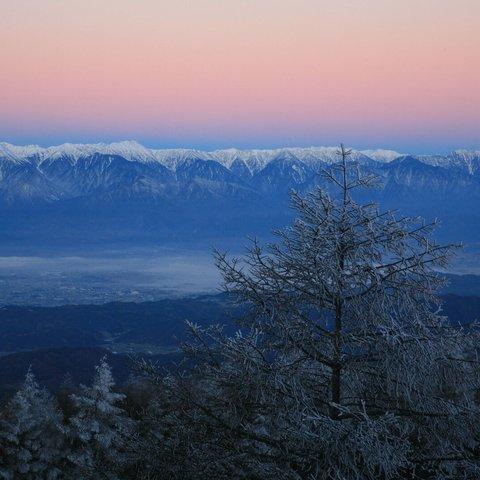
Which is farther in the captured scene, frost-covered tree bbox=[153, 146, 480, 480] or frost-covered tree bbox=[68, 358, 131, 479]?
frost-covered tree bbox=[68, 358, 131, 479]

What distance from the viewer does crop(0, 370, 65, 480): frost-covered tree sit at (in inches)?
805

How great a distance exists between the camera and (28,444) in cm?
2067

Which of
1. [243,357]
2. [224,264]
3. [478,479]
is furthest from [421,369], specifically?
[224,264]

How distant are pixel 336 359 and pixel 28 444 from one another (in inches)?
602

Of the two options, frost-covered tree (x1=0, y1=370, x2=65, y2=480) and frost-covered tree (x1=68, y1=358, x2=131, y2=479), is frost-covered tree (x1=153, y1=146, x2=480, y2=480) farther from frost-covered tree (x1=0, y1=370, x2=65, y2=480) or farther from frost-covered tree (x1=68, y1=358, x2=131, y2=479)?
frost-covered tree (x1=0, y1=370, x2=65, y2=480)

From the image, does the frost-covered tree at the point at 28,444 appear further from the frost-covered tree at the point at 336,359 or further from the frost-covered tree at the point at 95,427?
the frost-covered tree at the point at 336,359

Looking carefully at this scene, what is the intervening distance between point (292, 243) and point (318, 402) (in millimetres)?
2515

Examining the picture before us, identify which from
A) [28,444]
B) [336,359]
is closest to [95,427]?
[28,444]

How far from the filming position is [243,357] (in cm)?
895

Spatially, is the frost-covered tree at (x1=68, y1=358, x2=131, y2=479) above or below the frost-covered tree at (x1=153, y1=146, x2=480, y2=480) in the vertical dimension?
below

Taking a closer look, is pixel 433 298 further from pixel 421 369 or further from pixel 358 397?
pixel 358 397

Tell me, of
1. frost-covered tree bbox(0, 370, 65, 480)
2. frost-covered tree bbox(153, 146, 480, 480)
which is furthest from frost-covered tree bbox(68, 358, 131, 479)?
frost-covered tree bbox(153, 146, 480, 480)

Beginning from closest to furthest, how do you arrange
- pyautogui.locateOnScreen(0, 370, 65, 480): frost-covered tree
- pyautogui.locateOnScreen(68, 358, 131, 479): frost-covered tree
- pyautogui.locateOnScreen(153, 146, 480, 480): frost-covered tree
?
pyautogui.locateOnScreen(153, 146, 480, 480): frost-covered tree, pyautogui.locateOnScreen(0, 370, 65, 480): frost-covered tree, pyautogui.locateOnScreen(68, 358, 131, 479): frost-covered tree

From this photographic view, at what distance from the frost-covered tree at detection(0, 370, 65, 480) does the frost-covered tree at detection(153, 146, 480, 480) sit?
13.2 m
